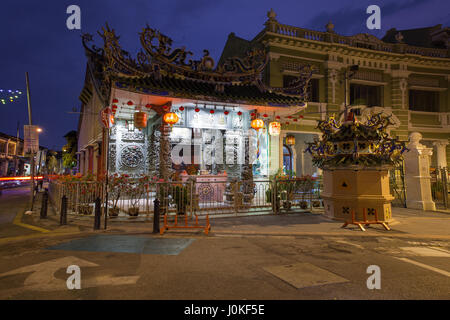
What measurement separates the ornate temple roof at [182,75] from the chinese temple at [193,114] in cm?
4

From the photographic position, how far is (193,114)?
1401cm

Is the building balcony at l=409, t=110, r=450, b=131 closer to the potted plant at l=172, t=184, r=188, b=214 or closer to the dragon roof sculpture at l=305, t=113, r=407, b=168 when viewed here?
the dragon roof sculpture at l=305, t=113, r=407, b=168

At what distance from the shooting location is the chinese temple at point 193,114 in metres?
12.2

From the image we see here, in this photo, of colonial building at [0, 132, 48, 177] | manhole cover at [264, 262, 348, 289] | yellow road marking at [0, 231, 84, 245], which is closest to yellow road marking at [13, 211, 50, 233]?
yellow road marking at [0, 231, 84, 245]

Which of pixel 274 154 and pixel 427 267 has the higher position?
pixel 274 154

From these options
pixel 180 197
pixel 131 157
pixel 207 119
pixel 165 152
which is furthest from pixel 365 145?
pixel 131 157

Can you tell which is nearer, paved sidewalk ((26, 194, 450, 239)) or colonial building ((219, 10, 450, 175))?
paved sidewalk ((26, 194, 450, 239))

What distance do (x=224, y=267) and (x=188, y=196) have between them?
5173 mm

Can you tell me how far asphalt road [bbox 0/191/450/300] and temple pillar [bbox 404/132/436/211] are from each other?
6264mm

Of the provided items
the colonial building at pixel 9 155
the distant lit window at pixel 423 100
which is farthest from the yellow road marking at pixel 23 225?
the colonial building at pixel 9 155

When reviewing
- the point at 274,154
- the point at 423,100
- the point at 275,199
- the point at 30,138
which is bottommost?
the point at 275,199

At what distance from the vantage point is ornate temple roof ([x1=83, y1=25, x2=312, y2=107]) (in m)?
10.9

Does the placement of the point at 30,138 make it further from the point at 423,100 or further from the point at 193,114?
the point at 423,100
